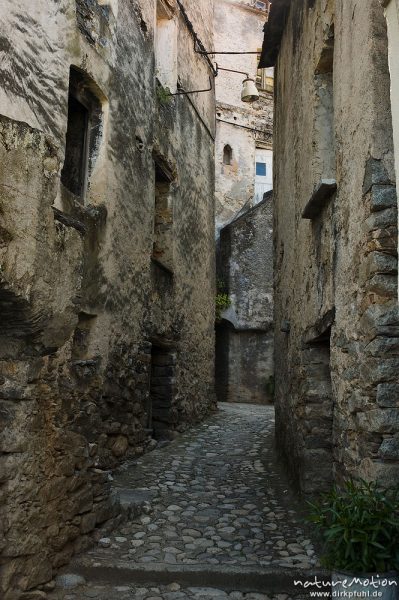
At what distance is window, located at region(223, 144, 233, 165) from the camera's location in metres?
15.7

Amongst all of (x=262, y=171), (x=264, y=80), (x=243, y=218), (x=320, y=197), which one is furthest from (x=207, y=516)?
(x=264, y=80)

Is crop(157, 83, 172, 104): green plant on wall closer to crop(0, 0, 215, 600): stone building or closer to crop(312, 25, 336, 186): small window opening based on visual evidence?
crop(0, 0, 215, 600): stone building

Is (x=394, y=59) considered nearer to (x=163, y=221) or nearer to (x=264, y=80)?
(x=163, y=221)

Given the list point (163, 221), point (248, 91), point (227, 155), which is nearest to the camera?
point (163, 221)

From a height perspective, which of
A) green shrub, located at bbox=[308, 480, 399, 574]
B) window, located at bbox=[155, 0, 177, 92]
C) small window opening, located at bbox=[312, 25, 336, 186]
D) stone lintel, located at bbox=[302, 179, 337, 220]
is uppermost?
window, located at bbox=[155, 0, 177, 92]

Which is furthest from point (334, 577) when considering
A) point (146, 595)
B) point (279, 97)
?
point (279, 97)

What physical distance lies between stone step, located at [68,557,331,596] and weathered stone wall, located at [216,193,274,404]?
924 cm

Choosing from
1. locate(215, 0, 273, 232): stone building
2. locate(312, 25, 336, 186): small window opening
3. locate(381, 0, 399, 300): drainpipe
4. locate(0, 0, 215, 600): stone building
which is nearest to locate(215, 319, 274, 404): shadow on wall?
locate(0, 0, 215, 600): stone building

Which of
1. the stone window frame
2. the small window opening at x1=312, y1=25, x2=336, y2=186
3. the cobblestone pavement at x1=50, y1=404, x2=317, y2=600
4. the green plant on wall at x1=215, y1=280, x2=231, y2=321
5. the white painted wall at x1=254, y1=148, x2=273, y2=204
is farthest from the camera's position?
the white painted wall at x1=254, y1=148, x2=273, y2=204

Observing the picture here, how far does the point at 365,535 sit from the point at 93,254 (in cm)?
419

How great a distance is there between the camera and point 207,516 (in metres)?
4.77

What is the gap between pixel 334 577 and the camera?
104 inches

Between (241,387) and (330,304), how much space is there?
8.99 metres

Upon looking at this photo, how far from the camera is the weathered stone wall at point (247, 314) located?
12898 millimetres
